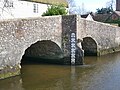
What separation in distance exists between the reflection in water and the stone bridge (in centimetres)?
100

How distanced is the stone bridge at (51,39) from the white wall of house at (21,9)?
520 centimetres

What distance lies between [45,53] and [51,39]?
2545 millimetres

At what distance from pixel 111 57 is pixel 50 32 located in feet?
26.2

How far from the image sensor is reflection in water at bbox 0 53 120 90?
14.7m

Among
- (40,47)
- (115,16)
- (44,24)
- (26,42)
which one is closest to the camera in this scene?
(26,42)

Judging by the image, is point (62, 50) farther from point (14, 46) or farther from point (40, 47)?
point (14, 46)

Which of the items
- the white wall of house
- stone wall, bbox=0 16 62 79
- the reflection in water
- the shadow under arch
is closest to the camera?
the reflection in water

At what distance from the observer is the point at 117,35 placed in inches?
1164

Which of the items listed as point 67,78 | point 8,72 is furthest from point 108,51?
point 8,72

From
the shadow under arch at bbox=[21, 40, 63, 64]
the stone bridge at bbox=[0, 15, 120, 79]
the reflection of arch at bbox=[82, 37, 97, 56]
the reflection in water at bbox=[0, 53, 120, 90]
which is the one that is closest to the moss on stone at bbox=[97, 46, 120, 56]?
the stone bridge at bbox=[0, 15, 120, 79]

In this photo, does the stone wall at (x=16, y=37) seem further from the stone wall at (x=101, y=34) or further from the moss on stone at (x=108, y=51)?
the moss on stone at (x=108, y=51)

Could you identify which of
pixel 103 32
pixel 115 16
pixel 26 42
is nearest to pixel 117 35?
pixel 103 32

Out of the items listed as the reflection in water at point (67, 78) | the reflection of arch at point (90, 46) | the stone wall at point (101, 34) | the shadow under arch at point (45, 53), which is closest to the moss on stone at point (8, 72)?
the reflection in water at point (67, 78)

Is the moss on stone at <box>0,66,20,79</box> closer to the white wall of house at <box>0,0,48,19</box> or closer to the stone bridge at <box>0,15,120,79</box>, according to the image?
the stone bridge at <box>0,15,120,79</box>
